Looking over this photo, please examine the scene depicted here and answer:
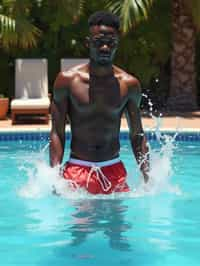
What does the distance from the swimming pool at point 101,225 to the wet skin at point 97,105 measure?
1.11ft

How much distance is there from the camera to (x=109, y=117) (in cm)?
496

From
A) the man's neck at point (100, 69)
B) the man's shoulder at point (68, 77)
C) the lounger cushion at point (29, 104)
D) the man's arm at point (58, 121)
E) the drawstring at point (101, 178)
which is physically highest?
the man's neck at point (100, 69)

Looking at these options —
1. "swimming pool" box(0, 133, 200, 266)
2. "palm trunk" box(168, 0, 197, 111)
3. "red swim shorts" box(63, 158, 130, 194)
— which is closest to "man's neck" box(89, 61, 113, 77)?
"red swim shorts" box(63, 158, 130, 194)

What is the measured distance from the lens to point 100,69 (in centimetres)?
A: 477

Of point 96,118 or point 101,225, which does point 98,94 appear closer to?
point 96,118

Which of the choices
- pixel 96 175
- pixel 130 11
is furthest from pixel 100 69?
pixel 130 11

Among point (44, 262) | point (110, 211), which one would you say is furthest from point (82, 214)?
point (44, 262)

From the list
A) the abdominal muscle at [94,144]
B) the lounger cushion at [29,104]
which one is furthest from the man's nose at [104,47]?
the lounger cushion at [29,104]

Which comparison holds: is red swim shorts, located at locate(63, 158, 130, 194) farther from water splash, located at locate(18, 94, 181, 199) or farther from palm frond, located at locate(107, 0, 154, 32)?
palm frond, located at locate(107, 0, 154, 32)

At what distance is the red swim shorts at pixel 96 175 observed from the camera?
4848 millimetres

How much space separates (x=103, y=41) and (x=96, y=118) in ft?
1.95

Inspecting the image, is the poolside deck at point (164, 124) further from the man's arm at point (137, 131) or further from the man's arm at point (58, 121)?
the man's arm at point (58, 121)

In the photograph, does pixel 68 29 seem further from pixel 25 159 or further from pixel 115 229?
pixel 115 229

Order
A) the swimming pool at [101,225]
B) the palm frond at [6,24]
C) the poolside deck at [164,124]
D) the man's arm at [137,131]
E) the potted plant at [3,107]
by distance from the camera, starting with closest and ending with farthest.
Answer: the swimming pool at [101,225]
the man's arm at [137,131]
the poolside deck at [164,124]
the palm frond at [6,24]
the potted plant at [3,107]
